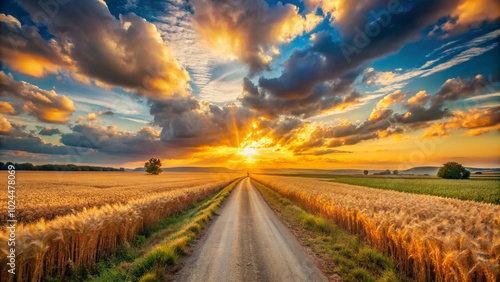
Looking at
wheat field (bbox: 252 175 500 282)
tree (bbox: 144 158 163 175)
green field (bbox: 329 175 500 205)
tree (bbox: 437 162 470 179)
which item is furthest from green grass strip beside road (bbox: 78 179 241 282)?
tree (bbox: 144 158 163 175)

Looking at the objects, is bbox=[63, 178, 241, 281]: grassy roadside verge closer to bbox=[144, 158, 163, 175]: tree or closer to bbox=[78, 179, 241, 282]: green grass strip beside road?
bbox=[78, 179, 241, 282]: green grass strip beside road

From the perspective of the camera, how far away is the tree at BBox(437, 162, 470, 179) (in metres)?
61.1

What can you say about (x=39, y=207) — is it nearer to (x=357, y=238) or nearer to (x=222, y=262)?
(x=222, y=262)

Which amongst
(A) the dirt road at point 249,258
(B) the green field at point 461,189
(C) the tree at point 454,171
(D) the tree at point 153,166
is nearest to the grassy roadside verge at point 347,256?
(A) the dirt road at point 249,258

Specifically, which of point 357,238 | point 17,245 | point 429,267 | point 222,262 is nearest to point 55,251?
point 17,245

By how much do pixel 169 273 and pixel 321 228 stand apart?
967 centimetres

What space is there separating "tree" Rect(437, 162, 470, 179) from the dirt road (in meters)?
81.7

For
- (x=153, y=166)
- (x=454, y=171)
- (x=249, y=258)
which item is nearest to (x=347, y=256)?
(x=249, y=258)

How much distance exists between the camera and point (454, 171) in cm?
6128

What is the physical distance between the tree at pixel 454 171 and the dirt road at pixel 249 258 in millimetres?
81721

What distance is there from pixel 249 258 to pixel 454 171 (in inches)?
3408

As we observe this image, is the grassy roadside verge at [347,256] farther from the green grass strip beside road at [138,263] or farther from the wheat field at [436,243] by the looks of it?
the green grass strip beside road at [138,263]

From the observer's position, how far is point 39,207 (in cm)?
1217

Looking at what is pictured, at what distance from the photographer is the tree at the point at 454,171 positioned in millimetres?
61062
